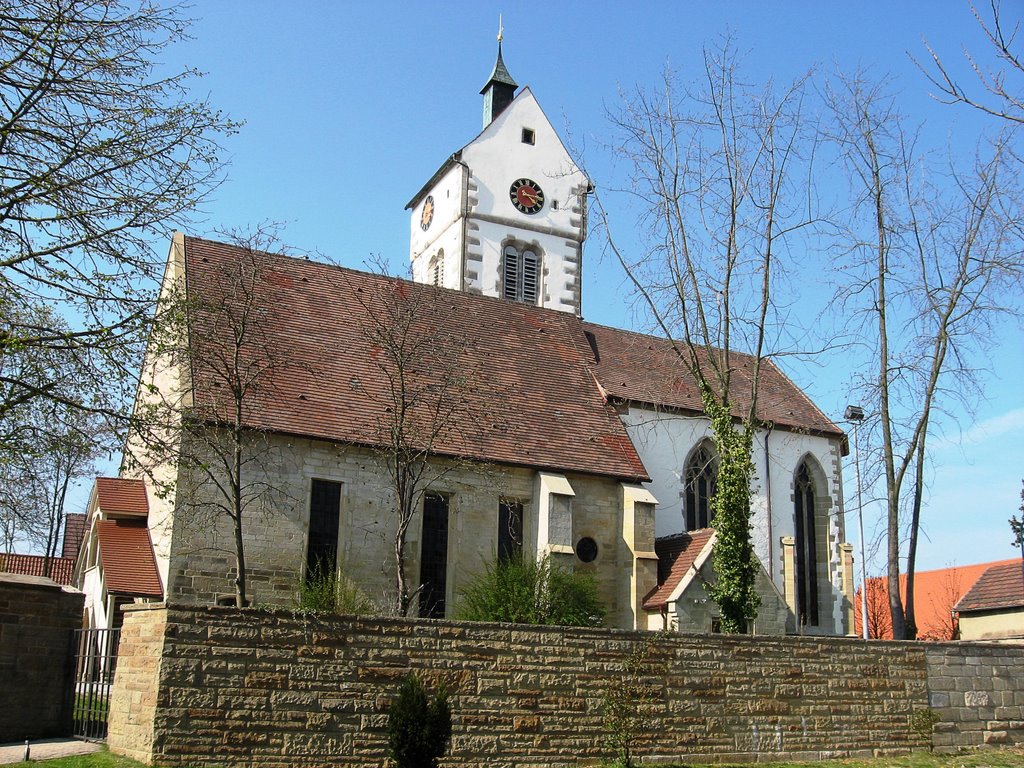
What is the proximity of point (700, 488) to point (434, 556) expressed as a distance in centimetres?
966

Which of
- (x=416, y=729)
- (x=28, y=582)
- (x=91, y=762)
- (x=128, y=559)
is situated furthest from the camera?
(x=128, y=559)

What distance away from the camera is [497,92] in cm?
4334

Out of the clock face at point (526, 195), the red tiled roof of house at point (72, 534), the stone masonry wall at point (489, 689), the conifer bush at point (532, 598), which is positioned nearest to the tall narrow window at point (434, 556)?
the conifer bush at point (532, 598)

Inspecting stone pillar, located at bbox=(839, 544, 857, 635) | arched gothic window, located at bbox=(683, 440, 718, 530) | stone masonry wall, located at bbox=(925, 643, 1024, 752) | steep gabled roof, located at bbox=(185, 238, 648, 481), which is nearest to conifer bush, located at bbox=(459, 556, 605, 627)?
steep gabled roof, located at bbox=(185, 238, 648, 481)

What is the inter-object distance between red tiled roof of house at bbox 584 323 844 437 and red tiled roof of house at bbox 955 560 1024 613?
241 inches

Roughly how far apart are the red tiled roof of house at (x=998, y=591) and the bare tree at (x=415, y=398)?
13.7 meters

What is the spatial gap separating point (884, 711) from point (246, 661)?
10.9 metres

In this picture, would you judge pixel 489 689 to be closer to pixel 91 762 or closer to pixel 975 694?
pixel 91 762

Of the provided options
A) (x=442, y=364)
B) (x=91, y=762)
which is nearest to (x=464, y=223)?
(x=442, y=364)

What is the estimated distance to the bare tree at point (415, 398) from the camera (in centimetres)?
2020

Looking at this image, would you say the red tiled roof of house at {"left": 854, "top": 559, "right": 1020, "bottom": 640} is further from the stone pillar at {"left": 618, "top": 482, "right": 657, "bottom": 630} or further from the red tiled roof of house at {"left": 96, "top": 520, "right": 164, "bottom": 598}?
the red tiled roof of house at {"left": 96, "top": 520, "right": 164, "bottom": 598}

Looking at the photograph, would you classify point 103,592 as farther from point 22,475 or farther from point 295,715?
point 295,715

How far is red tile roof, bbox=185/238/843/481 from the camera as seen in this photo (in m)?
21.3

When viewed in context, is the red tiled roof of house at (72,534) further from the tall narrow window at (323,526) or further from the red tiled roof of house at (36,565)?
the tall narrow window at (323,526)
